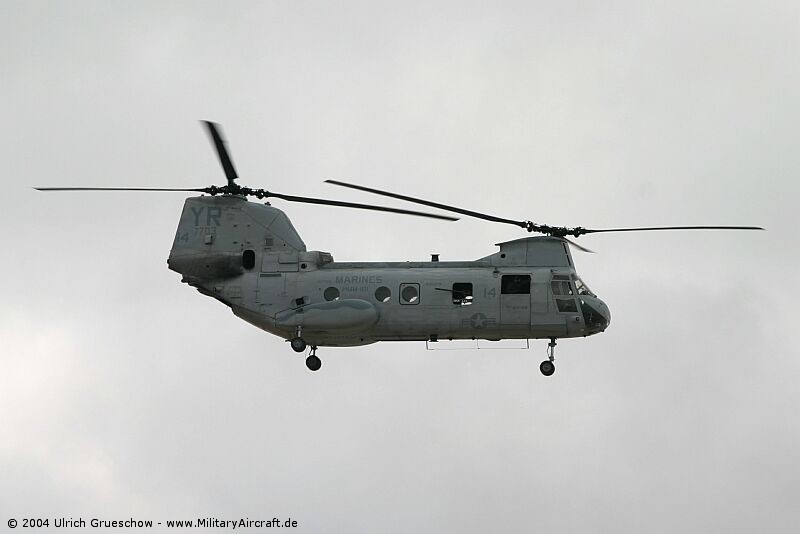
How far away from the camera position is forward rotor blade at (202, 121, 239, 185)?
4319cm

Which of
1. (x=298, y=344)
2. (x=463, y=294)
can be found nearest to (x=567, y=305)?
(x=463, y=294)

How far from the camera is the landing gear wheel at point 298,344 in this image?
4531cm

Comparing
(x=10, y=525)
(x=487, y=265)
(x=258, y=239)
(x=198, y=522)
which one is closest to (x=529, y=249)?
(x=487, y=265)

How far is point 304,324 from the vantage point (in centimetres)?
4503

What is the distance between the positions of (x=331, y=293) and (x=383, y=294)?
5.72ft

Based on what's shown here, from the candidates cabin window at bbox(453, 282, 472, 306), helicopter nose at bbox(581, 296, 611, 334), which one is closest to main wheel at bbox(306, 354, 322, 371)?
cabin window at bbox(453, 282, 472, 306)

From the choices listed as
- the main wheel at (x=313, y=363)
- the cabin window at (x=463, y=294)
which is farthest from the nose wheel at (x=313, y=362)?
the cabin window at (x=463, y=294)

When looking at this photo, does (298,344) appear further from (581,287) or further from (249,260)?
(581,287)

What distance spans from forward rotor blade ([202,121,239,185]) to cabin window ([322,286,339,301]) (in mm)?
5274

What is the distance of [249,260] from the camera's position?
154 ft

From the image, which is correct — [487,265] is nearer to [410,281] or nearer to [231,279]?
[410,281]

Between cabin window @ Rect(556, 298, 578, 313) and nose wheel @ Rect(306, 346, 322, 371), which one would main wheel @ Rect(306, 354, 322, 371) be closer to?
nose wheel @ Rect(306, 346, 322, 371)

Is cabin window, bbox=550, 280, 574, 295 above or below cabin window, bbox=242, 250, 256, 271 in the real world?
below

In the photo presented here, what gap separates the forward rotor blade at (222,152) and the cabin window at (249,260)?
2575mm
